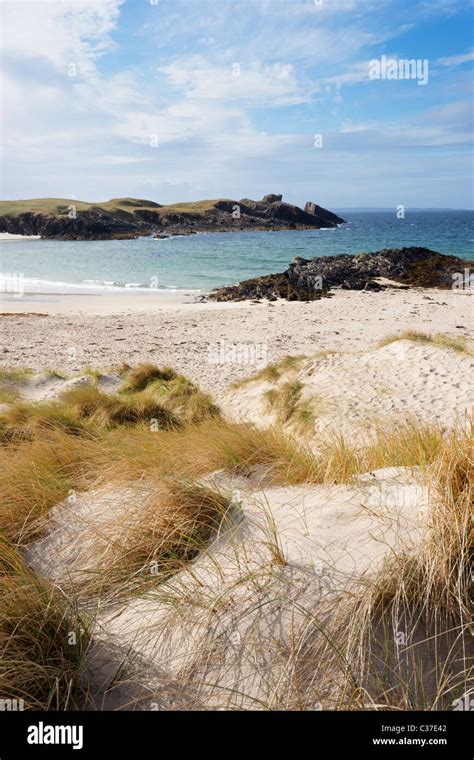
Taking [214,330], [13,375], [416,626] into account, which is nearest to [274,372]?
[13,375]

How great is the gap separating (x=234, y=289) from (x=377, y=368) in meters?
21.4

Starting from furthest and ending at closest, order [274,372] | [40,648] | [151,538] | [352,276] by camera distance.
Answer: [352,276], [274,372], [151,538], [40,648]

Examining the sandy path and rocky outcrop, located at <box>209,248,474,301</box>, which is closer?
the sandy path

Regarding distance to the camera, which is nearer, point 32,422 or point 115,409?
point 32,422

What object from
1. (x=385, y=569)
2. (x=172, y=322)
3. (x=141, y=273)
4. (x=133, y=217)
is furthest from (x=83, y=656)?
(x=133, y=217)

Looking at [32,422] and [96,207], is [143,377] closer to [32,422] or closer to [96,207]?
[32,422]

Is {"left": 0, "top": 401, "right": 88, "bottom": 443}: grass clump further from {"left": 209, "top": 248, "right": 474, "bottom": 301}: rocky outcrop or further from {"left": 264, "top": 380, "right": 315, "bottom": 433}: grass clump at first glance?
{"left": 209, "top": 248, "right": 474, "bottom": 301}: rocky outcrop

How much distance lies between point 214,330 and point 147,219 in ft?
303

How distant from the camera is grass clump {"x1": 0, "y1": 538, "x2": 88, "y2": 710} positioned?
218cm

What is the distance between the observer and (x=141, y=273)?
41.4m

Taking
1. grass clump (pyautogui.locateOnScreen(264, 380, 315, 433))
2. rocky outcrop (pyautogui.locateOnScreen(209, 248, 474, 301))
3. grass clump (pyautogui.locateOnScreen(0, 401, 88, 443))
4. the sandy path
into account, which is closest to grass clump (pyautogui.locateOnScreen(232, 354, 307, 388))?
grass clump (pyautogui.locateOnScreen(264, 380, 315, 433))

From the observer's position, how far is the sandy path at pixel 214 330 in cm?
1513

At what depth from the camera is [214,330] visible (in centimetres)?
2019

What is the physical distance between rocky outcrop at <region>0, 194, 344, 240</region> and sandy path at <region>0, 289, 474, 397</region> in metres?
61.3
